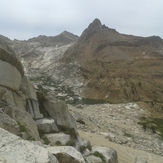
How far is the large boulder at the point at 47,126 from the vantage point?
1336cm

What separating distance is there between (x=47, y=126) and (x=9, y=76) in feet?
10.2

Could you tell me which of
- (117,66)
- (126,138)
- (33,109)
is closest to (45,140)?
(33,109)

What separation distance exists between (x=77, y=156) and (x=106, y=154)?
13.7ft

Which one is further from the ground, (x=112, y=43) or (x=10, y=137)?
(x=112, y=43)

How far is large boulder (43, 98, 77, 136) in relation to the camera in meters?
14.5

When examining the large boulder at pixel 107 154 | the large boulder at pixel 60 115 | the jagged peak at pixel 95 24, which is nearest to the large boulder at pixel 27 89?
the large boulder at pixel 60 115

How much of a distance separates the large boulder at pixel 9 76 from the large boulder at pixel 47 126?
6.96 feet

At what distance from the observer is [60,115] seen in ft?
48.4

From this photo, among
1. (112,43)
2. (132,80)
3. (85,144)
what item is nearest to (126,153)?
(85,144)

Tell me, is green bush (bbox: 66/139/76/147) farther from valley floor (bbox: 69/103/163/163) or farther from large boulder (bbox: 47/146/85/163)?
large boulder (bbox: 47/146/85/163)

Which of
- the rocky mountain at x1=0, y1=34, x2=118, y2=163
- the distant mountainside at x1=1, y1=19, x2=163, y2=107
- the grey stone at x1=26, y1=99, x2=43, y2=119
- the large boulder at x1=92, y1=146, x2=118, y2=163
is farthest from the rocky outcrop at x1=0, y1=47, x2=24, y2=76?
the distant mountainside at x1=1, y1=19, x2=163, y2=107

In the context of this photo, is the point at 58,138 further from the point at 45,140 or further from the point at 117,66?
the point at 117,66

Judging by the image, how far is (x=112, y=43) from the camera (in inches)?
3750

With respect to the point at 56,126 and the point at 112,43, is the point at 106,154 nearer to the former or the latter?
the point at 56,126
